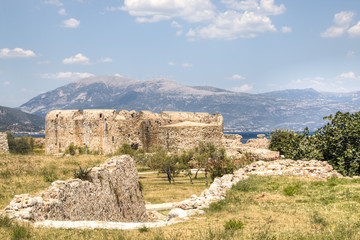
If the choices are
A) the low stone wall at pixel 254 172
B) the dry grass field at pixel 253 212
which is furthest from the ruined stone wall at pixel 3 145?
the low stone wall at pixel 254 172

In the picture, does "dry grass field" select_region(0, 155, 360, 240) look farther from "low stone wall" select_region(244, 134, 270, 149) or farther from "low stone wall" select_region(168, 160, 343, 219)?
"low stone wall" select_region(244, 134, 270, 149)

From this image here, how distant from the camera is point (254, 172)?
54.2 feet

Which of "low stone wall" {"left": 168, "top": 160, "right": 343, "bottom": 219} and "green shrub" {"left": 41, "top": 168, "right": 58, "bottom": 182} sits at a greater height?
"green shrub" {"left": 41, "top": 168, "right": 58, "bottom": 182}

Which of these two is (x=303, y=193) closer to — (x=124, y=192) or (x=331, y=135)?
(x=124, y=192)

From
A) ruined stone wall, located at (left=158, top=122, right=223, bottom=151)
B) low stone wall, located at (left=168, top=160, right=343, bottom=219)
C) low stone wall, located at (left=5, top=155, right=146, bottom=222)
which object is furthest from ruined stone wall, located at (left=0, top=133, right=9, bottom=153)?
low stone wall, located at (left=168, top=160, right=343, bottom=219)

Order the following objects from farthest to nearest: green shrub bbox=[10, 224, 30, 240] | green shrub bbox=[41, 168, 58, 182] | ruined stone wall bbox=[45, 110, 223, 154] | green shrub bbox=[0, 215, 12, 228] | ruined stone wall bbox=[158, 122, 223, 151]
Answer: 1. ruined stone wall bbox=[45, 110, 223, 154]
2. ruined stone wall bbox=[158, 122, 223, 151]
3. green shrub bbox=[41, 168, 58, 182]
4. green shrub bbox=[0, 215, 12, 228]
5. green shrub bbox=[10, 224, 30, 240]

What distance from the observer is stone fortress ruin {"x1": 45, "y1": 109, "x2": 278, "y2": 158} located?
3114cm

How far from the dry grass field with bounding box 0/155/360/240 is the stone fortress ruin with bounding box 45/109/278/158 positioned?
1564cm

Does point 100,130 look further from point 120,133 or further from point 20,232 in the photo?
point 20,232

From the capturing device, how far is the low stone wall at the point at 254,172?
428 inches

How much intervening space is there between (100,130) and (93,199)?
22.2m

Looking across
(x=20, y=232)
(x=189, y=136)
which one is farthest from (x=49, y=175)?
(x=189, y=136)

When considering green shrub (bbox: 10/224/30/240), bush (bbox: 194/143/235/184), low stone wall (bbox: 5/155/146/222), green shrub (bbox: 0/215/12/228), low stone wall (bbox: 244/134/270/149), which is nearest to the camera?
green shrub (bbox: 10/224/30/240)

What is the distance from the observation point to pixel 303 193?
11.7m
